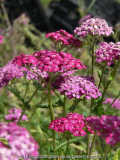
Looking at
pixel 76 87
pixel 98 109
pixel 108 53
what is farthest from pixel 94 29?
pixel 98 109

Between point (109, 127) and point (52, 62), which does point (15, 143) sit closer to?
point (109, 127)

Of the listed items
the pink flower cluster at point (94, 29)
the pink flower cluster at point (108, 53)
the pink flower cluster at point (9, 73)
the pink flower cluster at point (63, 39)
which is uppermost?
the pink flower cluster at point (94, 29)

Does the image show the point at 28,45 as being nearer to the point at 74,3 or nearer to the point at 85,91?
the point at 74,3

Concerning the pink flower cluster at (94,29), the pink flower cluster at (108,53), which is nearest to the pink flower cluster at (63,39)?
the pink flower cluster at (94,29)

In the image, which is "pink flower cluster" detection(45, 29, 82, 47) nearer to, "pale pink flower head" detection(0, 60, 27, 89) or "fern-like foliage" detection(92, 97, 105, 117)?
"pale pink flower head" detection(0, 60, 27, 89)

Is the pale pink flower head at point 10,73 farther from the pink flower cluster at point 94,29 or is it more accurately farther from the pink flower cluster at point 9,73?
the pink flower cluster at point 94,29

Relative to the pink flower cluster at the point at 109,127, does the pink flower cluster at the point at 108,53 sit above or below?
above
